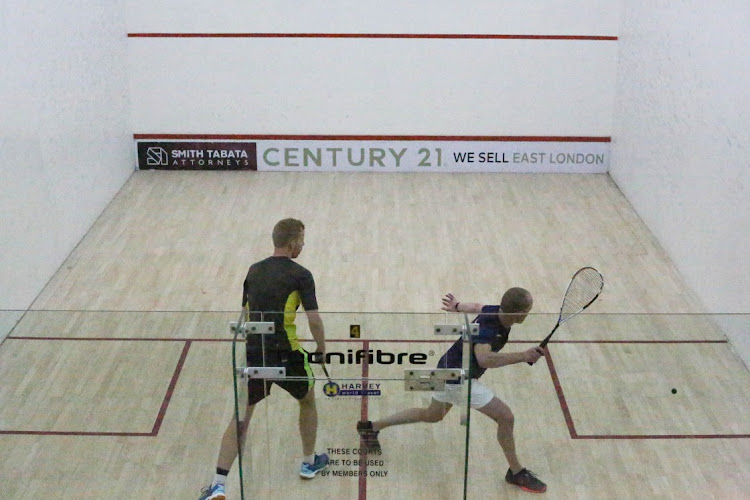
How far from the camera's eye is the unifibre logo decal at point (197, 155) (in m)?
6.31

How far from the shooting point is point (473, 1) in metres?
6.11

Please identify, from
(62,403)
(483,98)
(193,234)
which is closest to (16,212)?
(193,234)

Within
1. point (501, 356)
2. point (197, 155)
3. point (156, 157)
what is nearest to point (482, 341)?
point (501, 356)

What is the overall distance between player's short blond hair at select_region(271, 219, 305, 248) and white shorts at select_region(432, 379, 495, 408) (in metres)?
0.64

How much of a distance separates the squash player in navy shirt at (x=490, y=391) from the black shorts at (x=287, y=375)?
0.19 m

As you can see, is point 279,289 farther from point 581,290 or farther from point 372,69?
point 372,69

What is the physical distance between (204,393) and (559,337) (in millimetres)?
1082

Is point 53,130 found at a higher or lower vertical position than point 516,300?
lower

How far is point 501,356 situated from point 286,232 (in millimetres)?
724

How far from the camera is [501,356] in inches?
111

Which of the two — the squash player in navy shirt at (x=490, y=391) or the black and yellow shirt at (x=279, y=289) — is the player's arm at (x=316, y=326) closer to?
the black and yellow shirt at (x=279, y=289)


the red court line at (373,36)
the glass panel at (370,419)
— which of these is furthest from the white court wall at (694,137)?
the glass panel at (370,419)

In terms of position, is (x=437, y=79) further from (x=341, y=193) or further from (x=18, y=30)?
(x=18, y=30)

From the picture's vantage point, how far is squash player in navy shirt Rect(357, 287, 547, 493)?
2.74 m
